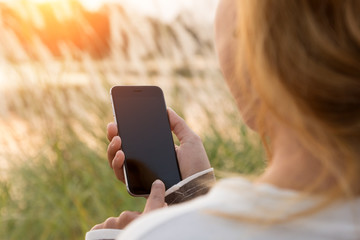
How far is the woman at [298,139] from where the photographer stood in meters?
0.60

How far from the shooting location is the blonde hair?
62 cm

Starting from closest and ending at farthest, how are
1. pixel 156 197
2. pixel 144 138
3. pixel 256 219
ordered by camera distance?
pixel 256 219 → pixel 156 197 → pixel 144 138

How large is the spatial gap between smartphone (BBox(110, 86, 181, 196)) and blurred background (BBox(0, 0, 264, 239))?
1.25 meters

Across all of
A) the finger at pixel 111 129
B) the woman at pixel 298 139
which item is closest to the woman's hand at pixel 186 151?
the finger at pixel 111 129

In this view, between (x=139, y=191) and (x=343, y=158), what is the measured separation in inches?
31.2

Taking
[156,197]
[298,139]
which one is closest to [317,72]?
[298,139]

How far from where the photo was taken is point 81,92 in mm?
3082

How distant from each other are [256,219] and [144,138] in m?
0.90

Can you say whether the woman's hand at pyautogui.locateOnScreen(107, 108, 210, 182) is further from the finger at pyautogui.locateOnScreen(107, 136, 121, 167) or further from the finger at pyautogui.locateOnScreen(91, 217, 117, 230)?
the finger at pyautogui.locateOnScreen(91, 217, 117, 230)

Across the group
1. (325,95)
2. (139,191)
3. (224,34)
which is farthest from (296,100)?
(139,191)

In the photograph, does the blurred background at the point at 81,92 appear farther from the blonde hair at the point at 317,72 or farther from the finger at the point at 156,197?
the blonde hair at the point at 317,72

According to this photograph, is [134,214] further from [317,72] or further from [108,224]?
[317,72]

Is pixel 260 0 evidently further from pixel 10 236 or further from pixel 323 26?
pixel 10 236

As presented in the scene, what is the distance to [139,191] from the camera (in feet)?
4.48
